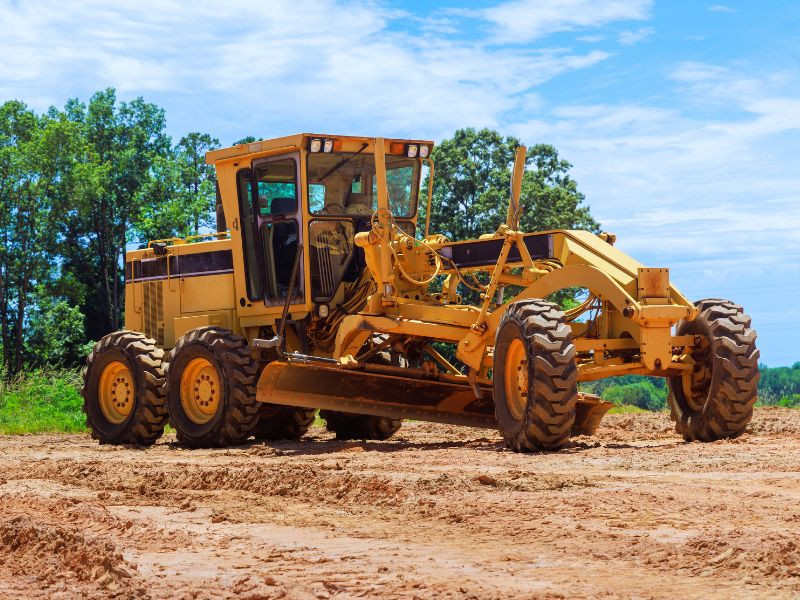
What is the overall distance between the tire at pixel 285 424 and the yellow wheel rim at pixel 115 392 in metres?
1.76

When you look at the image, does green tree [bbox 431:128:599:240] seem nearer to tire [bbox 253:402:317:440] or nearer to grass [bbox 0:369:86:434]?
grass [bbox 0:369:86:434]

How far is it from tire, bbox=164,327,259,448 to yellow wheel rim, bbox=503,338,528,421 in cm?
402

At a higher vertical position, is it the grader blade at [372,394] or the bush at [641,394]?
the grader blade at [372,394]

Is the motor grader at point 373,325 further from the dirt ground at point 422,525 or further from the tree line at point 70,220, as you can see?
the tree line at point 70,220

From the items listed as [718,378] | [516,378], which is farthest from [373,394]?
[718,378]

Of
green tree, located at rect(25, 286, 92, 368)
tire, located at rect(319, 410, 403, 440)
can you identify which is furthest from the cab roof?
green tree, located at rect(25, 286, 92, 368)

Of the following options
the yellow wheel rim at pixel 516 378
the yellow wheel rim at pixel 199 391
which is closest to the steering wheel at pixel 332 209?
the yellow wheel rim at pixel 199 391

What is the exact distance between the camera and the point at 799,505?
8.23 metres

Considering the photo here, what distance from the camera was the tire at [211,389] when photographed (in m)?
15.6

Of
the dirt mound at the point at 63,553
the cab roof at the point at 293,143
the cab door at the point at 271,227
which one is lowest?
the dirt mound at the point at 63,553

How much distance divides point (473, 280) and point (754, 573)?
8.51 m

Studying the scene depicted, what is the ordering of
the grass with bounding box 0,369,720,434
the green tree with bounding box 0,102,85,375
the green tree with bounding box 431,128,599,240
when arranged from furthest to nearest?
the green tree with bounding box 0,102,85,375 → the green tree with bounding box 431,128,599,240 → the grass with bounding box 0,369,720,434

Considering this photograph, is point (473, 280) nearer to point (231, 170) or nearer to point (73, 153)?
point (231, 170)

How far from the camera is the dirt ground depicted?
6.53 metres
